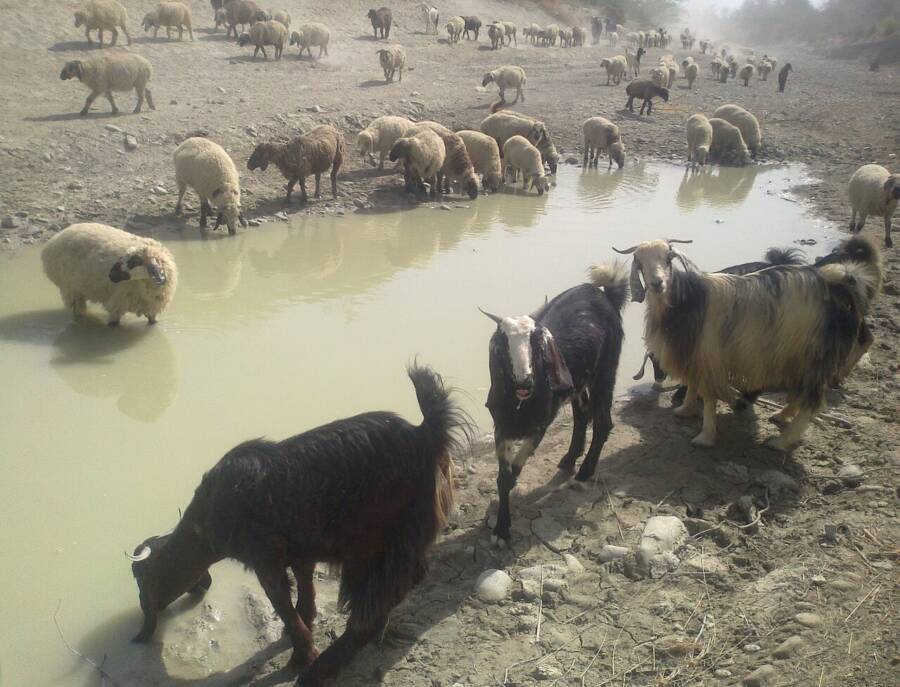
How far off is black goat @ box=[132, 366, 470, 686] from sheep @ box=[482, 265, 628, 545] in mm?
775

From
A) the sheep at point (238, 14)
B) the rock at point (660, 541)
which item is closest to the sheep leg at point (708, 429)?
the rock at point (660, 541)

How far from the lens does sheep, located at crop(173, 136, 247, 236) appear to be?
11.7 metres

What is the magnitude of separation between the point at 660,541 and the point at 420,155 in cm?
1140

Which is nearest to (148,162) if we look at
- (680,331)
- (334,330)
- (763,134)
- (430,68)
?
(334,330)

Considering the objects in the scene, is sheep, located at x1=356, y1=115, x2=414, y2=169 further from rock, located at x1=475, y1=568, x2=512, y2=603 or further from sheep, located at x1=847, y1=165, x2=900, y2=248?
rock, located at x1=475, y1=568, x2=512, y2=603

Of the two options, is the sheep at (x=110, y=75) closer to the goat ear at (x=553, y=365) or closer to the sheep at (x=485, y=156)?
the sheep at (x=485, y=156)

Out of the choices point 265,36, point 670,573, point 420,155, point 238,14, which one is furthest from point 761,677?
point 238,14

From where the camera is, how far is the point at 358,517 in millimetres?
3670

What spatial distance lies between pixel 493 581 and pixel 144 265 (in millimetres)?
5890

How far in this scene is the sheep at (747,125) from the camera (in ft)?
71.8

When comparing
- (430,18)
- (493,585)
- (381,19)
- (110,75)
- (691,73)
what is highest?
(430,18)

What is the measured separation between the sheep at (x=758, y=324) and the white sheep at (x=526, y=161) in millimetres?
11157

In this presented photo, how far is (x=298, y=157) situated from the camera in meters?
13.2

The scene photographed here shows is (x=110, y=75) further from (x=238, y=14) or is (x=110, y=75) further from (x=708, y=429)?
(x=708, y=429)
